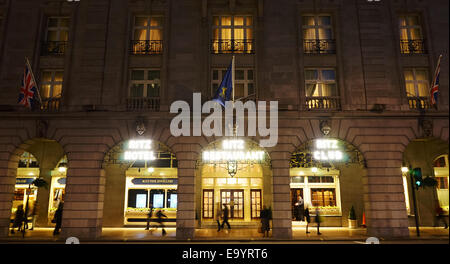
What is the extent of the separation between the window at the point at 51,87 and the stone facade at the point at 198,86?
54 cm

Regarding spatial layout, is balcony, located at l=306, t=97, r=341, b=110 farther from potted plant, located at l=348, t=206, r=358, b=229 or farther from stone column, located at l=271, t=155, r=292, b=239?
potted plant, located at l=348, t=206, r=358, b=229

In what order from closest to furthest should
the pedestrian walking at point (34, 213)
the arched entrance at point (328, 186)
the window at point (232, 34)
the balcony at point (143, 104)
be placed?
the balcony at point (143, 104) < the window at point (232, 34) < the pedestrian walking at point (34, 213) < the arched entrance at point (328, 186)

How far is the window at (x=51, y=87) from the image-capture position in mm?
18484

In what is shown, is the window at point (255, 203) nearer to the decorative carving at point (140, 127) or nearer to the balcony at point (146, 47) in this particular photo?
the decorative carving at point (140, 127)

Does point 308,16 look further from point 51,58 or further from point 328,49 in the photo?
point 51,58

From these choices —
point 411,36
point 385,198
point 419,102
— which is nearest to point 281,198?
point 385,198

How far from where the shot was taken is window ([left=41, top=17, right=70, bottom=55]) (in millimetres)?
19422

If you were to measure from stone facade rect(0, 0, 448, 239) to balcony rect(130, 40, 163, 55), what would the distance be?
45 centimetres

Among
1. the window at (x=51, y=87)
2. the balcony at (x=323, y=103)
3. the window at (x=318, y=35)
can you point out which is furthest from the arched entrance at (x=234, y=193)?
the window at (x=51, y=87)

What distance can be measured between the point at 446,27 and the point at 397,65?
4.19 meters

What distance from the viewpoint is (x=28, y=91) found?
16578mm

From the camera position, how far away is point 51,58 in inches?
750

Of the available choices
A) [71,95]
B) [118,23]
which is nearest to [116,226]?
[71,95]

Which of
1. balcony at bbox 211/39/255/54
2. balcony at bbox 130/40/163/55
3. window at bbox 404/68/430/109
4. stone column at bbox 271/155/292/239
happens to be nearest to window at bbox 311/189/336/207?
stone column at bbox 271/155/292/239
